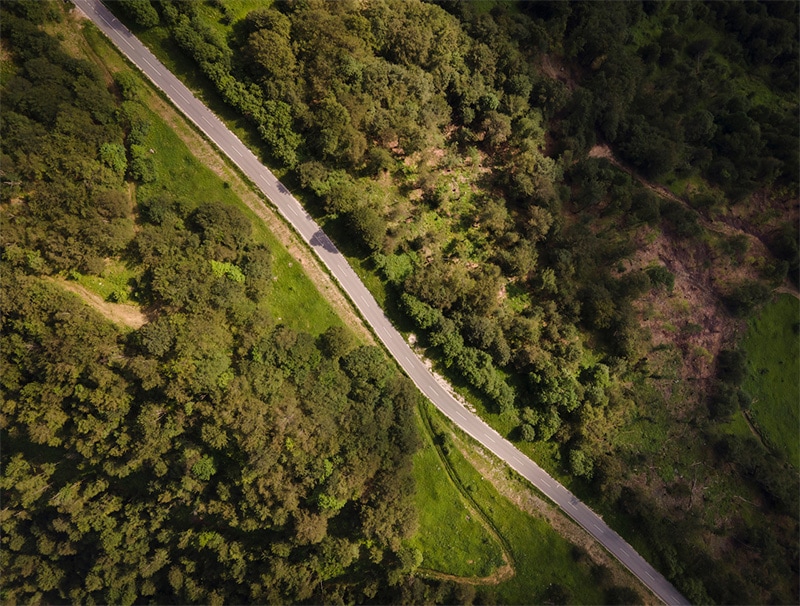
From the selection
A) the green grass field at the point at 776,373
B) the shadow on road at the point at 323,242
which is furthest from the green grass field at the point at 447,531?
the green grass field at the point at 776,373

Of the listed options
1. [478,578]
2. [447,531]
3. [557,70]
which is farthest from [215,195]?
[478,578]

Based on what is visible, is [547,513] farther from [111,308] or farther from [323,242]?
[111,308]

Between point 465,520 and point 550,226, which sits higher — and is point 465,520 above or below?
below

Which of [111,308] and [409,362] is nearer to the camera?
[111,308]

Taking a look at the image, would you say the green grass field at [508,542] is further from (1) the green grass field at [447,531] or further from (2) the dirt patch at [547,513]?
(2) the dirt patch at [547,513]

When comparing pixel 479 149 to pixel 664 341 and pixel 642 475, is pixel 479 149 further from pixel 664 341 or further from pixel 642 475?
pixel 642 475

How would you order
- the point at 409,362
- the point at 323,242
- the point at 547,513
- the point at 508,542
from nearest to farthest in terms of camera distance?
the point at 508,542 < the point at 547,513 < the point at 323,242 < the point at 409,362

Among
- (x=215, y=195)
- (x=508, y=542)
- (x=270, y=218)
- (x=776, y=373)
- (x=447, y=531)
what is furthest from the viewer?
(x=776, y=373)
